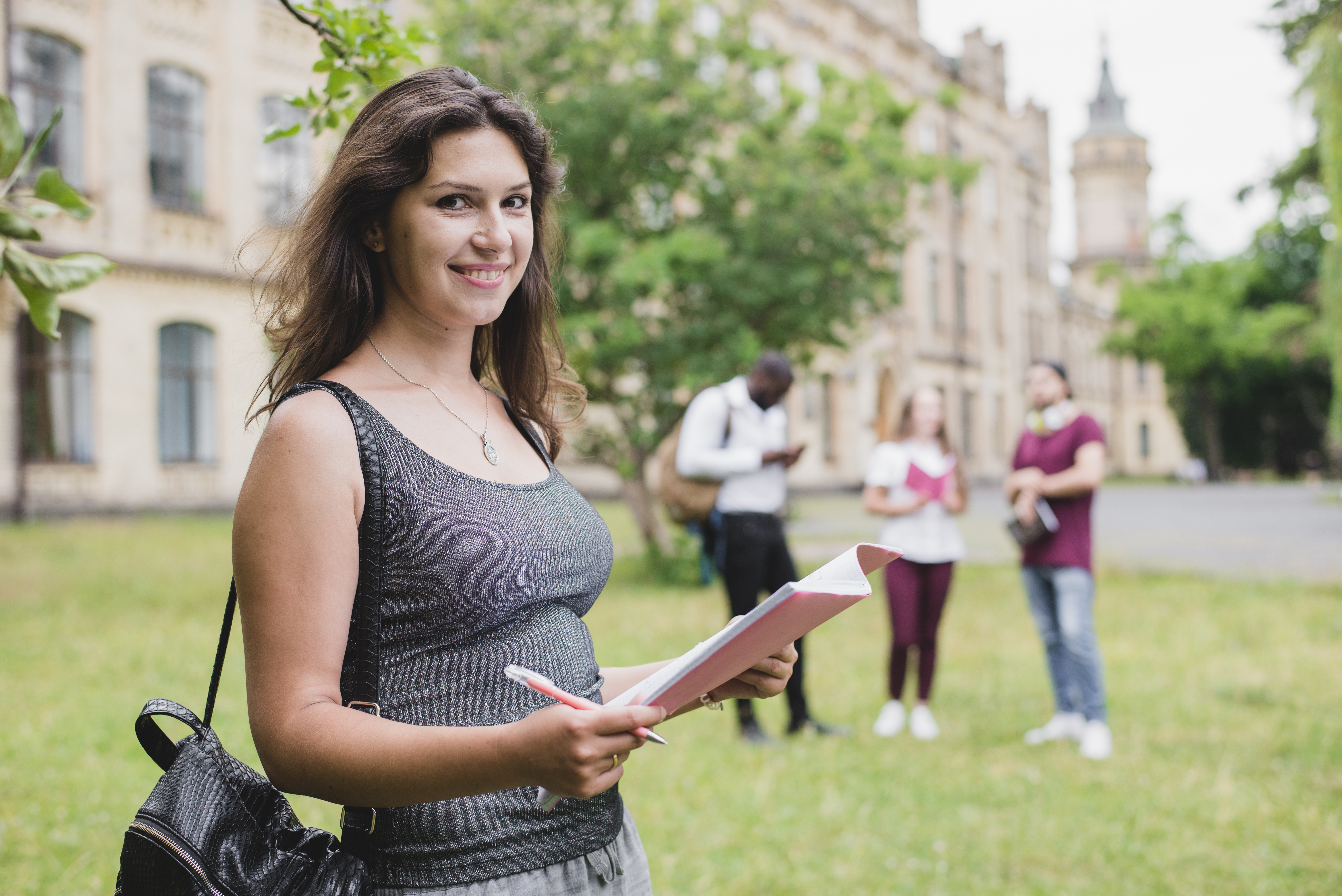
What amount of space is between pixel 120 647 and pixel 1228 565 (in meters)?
13.3

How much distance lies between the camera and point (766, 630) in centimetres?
136

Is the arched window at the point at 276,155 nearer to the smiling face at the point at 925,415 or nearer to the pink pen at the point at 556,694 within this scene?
the smiling face at the point at 925,415

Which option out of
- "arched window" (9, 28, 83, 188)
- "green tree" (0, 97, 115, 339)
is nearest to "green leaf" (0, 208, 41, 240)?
"green tree" (0, 97, 115, 339)

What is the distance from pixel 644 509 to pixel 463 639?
12.9 m

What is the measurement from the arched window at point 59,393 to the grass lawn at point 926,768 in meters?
9.32

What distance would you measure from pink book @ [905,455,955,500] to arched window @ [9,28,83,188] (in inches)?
666

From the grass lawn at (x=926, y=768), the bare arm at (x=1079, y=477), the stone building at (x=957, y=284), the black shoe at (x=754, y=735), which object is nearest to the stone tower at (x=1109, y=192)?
the stone building at (x=957, y=284)

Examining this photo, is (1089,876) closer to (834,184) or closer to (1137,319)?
(834,184)

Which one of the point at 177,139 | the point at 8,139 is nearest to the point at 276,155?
the point at 177,139

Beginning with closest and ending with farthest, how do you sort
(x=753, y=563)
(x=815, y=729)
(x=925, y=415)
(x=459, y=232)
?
1. (x=459, y=232)
2. (x=753, y=563)
3. (x=815, y=729)
4. (x=925, y=415)

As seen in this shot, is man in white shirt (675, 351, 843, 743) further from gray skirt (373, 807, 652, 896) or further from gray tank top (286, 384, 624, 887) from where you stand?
gray tank top (286, 384, 624, 887)

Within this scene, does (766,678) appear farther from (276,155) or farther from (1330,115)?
(276,155)

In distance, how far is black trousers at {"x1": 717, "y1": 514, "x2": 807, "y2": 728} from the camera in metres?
Answer: 6.33

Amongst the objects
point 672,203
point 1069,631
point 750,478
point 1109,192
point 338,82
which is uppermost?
point 1109,192
